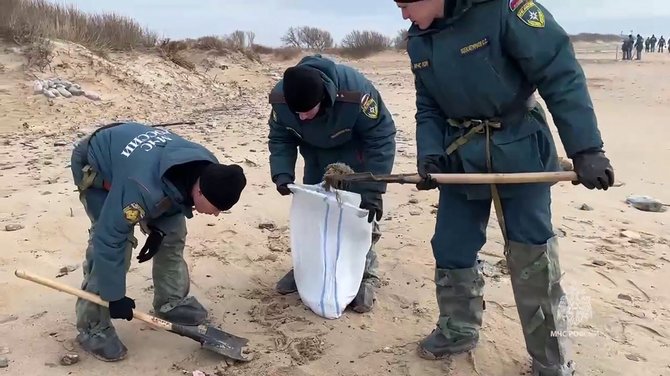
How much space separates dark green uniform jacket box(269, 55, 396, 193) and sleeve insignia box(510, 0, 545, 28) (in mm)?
1109

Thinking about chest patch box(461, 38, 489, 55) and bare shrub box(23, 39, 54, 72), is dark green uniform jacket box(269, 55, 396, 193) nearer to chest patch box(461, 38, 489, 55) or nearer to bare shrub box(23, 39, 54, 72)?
chest patch box(461, 38, 489, 55)

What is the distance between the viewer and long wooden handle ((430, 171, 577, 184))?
2.45 m

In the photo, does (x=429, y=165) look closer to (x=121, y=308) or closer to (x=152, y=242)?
(x=152, y=242)

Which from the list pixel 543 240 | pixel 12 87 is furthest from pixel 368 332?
pixel 12 87

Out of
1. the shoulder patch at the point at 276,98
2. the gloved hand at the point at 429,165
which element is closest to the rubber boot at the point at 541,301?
the gloved hand at the point at 429,165

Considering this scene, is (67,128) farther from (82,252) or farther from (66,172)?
(82,252)

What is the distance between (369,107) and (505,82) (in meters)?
1.03

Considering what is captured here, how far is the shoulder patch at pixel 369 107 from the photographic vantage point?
346 centimetres

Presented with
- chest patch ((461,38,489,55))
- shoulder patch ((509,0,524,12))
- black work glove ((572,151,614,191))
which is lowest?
black work glove ((572,151,614,191))

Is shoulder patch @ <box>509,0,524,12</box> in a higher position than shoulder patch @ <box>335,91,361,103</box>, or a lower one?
higher

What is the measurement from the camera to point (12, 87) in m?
10.3

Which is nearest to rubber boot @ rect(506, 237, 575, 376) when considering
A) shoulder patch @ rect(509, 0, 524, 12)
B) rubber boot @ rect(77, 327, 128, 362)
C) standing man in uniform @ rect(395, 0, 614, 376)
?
standing man in uniform @ rect(395, 0, 614, 376)

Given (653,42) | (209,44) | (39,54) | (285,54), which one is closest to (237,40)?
(209,44)

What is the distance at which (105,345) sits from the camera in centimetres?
312
